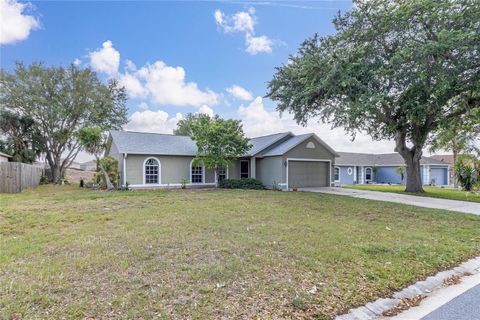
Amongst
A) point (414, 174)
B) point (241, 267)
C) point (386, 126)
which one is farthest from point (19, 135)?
point (414, 174)

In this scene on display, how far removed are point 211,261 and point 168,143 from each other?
16010mm

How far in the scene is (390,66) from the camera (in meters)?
12.0

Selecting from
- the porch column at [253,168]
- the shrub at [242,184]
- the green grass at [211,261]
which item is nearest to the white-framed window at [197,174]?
the shrub at [242,184]

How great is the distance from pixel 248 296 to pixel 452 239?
217 inches

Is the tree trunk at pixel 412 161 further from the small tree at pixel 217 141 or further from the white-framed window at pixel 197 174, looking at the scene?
the white-framed window at pixel 197 174

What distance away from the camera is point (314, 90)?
12875 mm

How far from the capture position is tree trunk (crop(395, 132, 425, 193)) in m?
17.1

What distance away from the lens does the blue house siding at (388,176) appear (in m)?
30.5

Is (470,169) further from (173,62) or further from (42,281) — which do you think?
(42,281)

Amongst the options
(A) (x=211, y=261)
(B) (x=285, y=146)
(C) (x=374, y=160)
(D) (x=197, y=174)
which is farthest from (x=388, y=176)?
Result: (A) (x=211, y=261)

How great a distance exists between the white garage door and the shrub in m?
2.17

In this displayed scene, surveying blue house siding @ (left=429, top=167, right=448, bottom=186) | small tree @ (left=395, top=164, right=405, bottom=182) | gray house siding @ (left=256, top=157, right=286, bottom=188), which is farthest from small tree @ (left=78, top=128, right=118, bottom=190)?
blue house siding @ (left=429, top=167, right=448, bottom=186)

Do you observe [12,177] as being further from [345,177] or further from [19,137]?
[345,177]

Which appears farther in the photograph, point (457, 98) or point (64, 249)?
point (457, 98)
